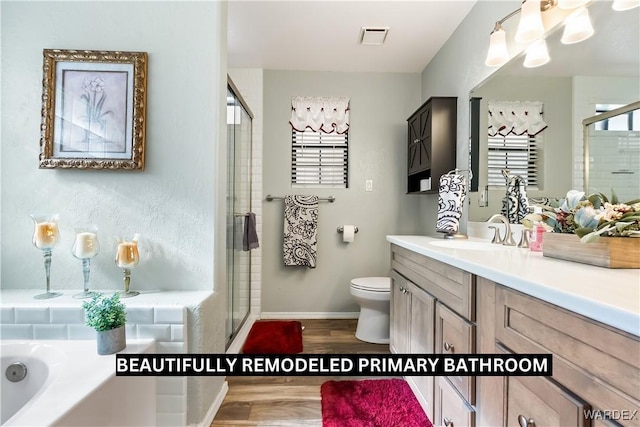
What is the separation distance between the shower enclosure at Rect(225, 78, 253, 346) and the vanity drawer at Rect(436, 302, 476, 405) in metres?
1.31

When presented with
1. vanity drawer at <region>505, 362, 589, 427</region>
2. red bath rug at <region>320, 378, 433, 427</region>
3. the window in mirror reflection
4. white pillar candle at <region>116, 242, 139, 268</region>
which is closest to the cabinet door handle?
vanity drawer at <region>505, 362, 589, 427</region>

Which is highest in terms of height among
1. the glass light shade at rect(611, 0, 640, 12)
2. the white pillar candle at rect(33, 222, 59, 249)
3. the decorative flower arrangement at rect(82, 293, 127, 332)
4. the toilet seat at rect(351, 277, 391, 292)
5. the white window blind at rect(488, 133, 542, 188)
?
the glass light shade at rect(611, 0, 640, 12)

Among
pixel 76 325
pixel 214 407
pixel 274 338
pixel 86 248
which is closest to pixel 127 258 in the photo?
pixel 86 248

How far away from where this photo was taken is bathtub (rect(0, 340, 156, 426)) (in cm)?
84

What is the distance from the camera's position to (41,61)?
1479 millimetres

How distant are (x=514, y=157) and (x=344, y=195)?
1.49 metres

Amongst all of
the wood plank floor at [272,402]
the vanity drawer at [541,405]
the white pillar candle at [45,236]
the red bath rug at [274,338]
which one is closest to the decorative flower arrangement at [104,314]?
the white pillar candle at [45,236]

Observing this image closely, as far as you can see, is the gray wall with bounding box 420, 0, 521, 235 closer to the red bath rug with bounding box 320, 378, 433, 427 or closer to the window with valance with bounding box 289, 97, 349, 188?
the window with valance with bounding box 289, 97, 349, 188

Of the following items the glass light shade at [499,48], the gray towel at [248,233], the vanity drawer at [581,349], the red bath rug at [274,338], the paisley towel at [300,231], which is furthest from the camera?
the paisley towel at [300,231]

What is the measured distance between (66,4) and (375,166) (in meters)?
2.29

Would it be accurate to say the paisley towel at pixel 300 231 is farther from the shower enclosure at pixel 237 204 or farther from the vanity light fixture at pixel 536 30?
the vanity light fixture at pixel 536 30

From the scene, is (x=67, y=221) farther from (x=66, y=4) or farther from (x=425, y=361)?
(x=425, y=361)

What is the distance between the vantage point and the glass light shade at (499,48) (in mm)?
1606

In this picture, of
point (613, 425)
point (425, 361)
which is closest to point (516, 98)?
point (425, 361)
